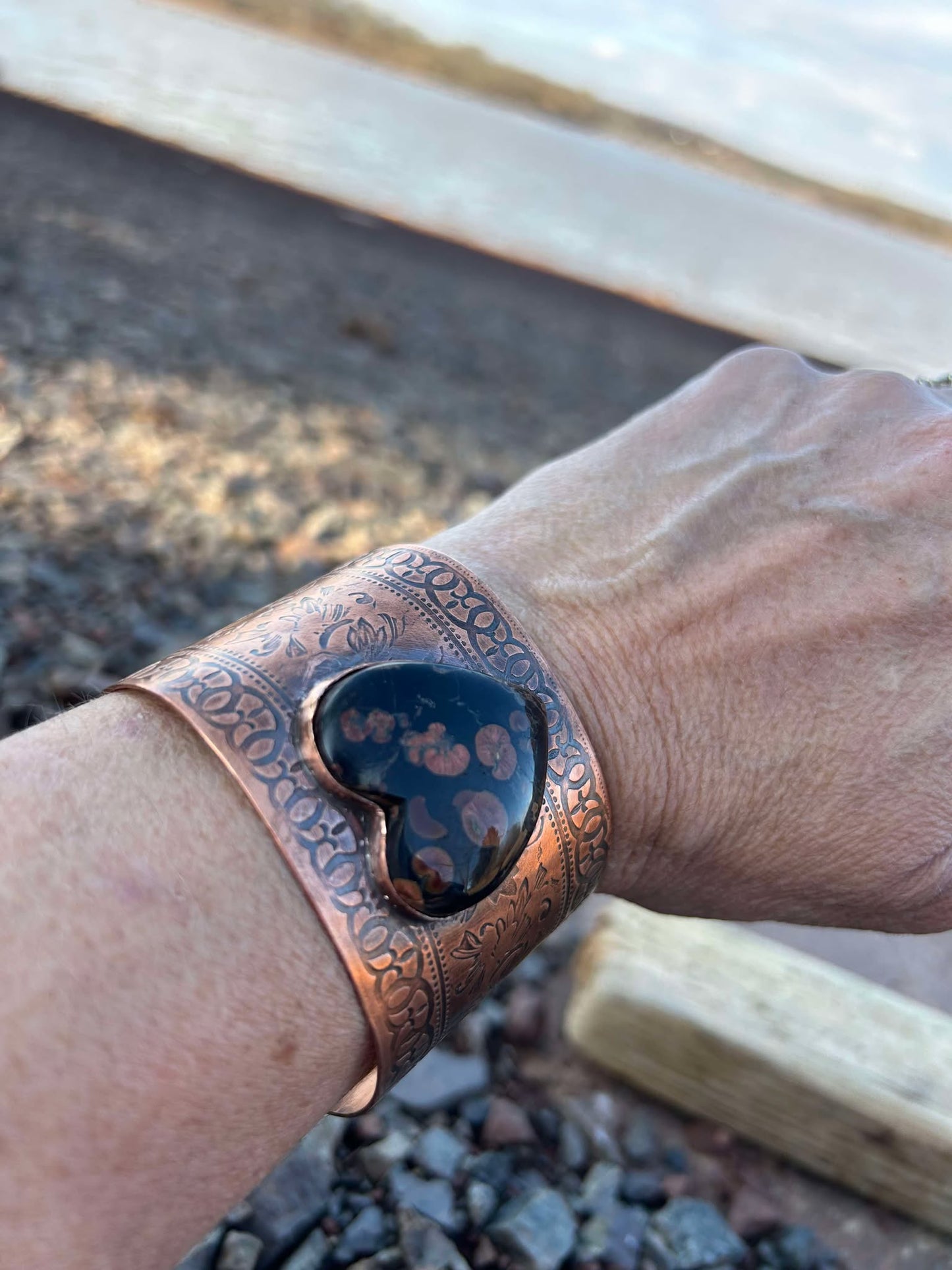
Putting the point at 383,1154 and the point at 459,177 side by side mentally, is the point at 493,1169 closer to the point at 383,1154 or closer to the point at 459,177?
the point at 383,1154

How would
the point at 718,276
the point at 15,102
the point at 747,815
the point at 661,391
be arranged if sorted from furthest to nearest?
1. the point at 718,276
2. the point at 15,102
3. the point at 661,391
4. the point at 747,815

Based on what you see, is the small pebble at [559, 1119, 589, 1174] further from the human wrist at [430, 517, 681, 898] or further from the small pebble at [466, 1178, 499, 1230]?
the human wrist at [430, 517, 681, 898]

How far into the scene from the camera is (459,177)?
2670 centimetres

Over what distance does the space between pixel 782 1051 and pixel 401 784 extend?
1425 millimetres

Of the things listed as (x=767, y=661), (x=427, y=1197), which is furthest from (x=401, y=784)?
(x=427, y=1197)

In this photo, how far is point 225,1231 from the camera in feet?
4.69

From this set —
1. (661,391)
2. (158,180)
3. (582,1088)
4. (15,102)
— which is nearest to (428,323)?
(661,391)

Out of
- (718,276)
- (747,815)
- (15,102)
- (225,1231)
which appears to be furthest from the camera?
(718,276)

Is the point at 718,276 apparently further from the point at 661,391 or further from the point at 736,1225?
the point at 736,1225

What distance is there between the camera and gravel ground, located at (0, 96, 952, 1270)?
1641 mm

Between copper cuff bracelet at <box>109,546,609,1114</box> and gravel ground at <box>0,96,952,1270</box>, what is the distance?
810 mm

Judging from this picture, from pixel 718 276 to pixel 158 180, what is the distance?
19.3m

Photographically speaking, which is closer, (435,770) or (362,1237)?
(435,770)

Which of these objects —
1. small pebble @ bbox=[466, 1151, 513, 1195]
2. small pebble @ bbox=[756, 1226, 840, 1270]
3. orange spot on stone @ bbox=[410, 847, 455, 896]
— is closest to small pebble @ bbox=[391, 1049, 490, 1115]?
small pebble @ bbox=[466, 1151, 513, 1195]
